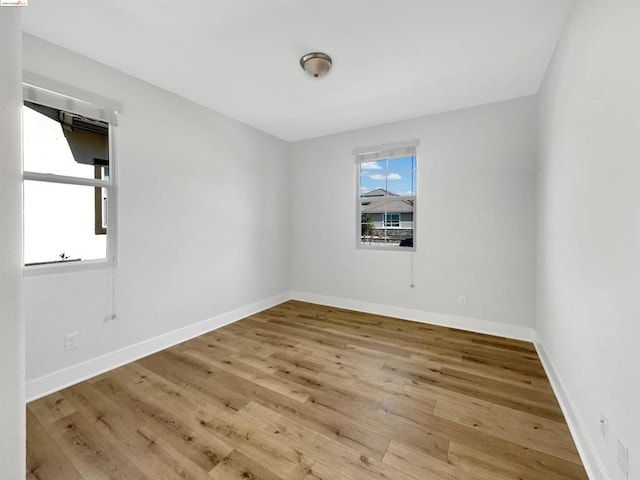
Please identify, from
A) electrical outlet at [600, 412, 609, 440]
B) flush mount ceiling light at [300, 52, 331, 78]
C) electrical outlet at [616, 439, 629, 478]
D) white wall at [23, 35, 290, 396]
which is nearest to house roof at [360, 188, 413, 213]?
white wall at [23, 35, 290, 396]

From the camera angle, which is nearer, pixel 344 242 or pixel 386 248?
pixel 386 248

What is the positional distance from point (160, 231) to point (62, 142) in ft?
3.31

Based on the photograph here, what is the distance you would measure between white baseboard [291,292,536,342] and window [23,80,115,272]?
2.85 m

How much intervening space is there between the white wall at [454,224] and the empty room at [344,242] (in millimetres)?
26

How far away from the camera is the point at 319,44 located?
6.87 ft

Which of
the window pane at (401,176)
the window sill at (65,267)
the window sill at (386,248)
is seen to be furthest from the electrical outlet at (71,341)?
the window pane at (401,176)

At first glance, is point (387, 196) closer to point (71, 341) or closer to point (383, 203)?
point (383, 203)

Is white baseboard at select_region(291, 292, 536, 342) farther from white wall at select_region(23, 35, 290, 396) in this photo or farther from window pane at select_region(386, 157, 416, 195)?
window pane at select_region(386, 157, 416, 195)

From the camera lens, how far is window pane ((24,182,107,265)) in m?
2.02

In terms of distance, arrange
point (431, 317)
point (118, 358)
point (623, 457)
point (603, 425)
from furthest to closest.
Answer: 1. point (431, 317)
2. point (118, 358)
3. point (603, 425)
4. point (623, 457)

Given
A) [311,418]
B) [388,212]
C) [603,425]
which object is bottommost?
[311,418]

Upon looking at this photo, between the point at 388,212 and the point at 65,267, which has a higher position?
the point at 388,212

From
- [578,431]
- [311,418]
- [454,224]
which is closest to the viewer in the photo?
[578,431]

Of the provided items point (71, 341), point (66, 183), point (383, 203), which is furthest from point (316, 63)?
point (71, 341)
